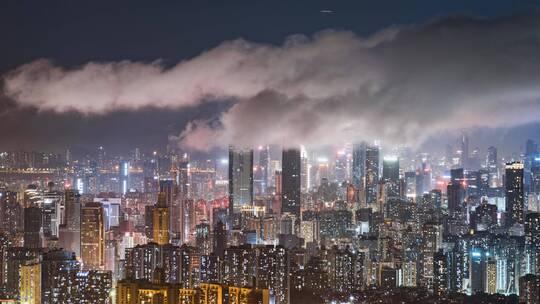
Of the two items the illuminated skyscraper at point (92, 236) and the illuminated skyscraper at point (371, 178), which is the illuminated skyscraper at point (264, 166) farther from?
the illuminated skyscraper at point (92, 236)

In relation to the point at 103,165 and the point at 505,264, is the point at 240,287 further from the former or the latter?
the point at 505,264

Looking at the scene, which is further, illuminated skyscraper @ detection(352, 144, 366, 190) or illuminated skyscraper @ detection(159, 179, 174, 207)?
illuminated skyscraper @ detection(159, 179, 174, 207)

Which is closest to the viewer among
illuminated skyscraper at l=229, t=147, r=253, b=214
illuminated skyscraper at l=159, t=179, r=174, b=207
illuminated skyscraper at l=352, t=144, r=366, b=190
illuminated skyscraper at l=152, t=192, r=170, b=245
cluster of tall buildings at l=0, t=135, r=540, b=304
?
cluster of tall buildings at l=0, t=135, r=540, b=304

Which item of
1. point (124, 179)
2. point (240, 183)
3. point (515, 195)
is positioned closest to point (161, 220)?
point (124, 179)

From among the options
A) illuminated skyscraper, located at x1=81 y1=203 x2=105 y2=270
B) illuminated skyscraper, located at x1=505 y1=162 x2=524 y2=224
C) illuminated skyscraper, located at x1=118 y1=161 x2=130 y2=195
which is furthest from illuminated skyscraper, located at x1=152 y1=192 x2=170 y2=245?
illuminated skyscraper, located at x1=505 y1=162 x2=524 y2=224

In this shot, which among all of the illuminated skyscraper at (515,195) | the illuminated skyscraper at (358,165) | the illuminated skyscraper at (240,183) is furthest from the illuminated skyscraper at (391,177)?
the illuminated skyscraper at (240,183)

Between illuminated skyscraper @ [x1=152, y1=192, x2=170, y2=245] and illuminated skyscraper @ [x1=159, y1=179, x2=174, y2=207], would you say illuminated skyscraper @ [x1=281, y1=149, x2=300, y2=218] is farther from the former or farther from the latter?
illuminated skyscraper @ [x1=152, y1=192, x2=170, y2=245]

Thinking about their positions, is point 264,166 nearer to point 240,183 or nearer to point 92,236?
point 240,183
